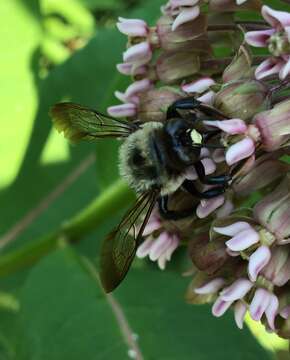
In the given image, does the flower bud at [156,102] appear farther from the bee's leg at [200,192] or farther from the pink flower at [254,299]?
the pink flower at [254,299]

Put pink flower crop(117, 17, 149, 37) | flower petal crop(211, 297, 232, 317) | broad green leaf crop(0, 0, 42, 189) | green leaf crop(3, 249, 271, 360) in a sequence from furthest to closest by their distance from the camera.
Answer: broad green leaf crop(0, 0, 42, 189) → green leaf crop(3, 249, 271, 360) → pink flower crop(117, 17, 149, 37) → flower petal crop(211, 297, 232, 317)

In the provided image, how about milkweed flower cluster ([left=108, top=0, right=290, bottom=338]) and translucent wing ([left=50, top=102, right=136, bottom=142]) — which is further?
translucent wing ([left=50, top=102, right=136, bottom=142])

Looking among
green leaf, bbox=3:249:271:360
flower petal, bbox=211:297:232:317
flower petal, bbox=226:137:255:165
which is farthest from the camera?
green leaf, bbox=3:249:271:360

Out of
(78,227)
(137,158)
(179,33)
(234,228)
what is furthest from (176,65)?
(78,227)

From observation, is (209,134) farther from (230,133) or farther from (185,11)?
(185,11)

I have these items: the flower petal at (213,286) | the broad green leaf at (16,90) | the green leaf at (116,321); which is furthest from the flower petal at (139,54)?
the broad green leaf at (16,90)

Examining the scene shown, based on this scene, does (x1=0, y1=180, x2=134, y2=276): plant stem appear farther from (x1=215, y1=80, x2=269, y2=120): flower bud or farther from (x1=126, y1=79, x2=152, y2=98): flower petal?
(x1=215, y1=80, x2=269, y2=120): flower bud

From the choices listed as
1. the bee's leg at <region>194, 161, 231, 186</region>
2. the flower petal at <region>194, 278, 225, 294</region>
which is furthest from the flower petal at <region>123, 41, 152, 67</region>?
the flower petal at <region>194, 278, 225, 294</region>
